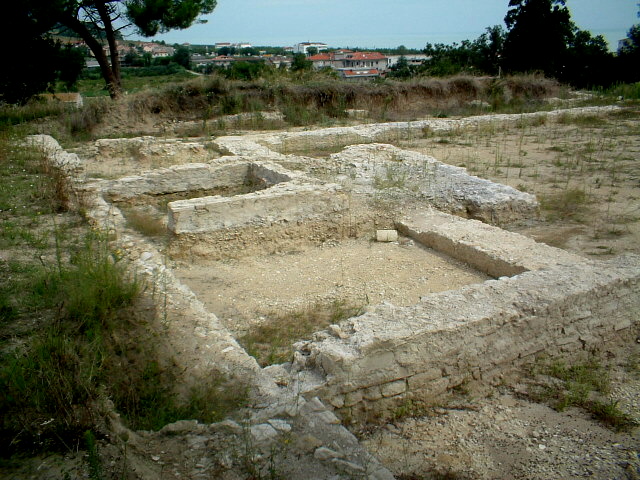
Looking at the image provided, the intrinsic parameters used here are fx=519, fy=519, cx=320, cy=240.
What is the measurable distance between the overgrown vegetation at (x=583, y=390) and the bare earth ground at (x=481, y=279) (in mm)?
72

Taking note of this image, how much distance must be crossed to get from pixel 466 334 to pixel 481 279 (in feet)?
5.99

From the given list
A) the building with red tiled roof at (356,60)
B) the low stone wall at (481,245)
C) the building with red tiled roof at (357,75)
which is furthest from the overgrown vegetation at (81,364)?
the building with red tiled roof at (356,60)

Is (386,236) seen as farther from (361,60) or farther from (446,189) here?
(361,60)

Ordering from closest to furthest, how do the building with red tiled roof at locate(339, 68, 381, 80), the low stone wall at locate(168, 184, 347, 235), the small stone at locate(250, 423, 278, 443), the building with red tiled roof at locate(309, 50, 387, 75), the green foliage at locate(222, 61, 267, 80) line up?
the small stone at locate(250, 423, 278, 443) → the low stone wall at locate(168, 184, 347, 235) → the green foliage at locate(222, 61, 267, 80) → the building with red tiled roof at locate(339, 68, 381, 80) → the building with red tiled roof at locate(309, 50, 387, 75)

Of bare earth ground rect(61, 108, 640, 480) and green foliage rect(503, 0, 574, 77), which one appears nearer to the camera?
bare earth ground rect(61, 108, 640, 480)

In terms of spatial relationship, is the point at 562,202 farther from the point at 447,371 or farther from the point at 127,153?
the point at 127,153

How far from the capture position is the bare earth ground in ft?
9.94

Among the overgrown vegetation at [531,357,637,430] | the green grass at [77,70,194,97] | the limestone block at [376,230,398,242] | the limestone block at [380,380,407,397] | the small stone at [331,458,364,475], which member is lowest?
the overgrown vegetation at [531,357,637,430]

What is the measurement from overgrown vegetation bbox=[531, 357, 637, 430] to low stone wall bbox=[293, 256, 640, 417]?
0.15 metres

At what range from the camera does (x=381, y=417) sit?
3426mm

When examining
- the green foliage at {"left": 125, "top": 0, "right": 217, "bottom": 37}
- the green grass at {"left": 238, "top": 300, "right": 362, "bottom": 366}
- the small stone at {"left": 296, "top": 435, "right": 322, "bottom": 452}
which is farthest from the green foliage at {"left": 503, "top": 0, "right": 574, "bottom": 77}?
the small stone at {"left": 296, "top": 435, "right": 322, "bottom": 452}

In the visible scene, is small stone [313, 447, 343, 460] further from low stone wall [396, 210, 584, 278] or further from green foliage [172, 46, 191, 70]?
green foliage [172, 46, 191, 70]

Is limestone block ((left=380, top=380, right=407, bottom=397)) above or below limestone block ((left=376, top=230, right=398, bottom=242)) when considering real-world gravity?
below

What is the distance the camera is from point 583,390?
12.0 ft
